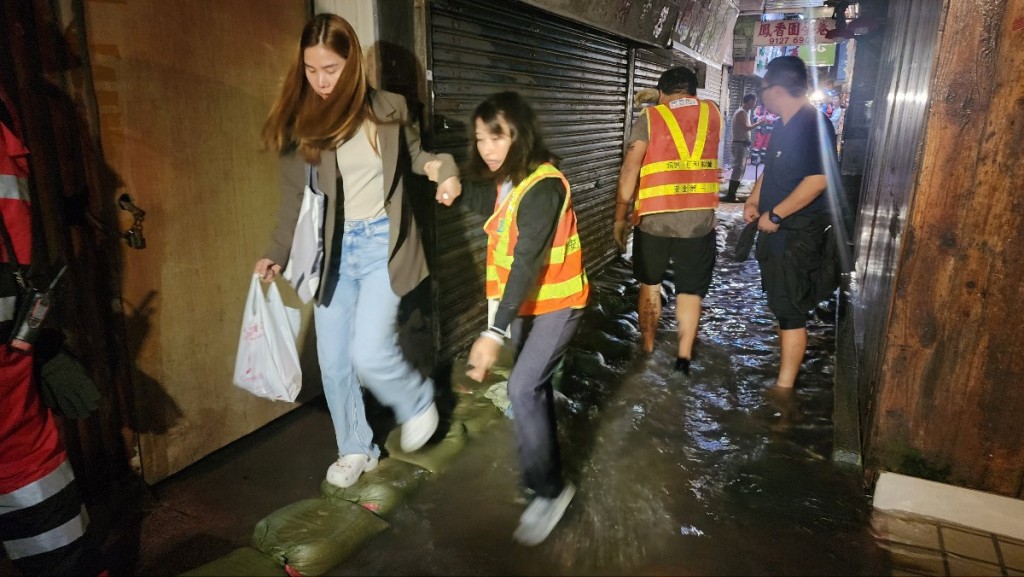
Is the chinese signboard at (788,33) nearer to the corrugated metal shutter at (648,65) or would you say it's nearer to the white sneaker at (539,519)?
the corrugated metal shutter at (648,65)

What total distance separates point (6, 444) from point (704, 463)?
11.0 feet

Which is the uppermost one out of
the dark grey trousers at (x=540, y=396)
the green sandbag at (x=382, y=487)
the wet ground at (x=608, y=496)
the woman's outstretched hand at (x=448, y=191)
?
the woman's outstretched hand at (x=448, y=191)

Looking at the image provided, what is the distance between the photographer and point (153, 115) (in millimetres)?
2914

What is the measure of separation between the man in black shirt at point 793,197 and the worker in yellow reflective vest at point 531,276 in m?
2.00

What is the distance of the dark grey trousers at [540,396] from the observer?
280cm

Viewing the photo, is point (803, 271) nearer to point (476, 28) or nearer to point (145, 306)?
point (476, 28)

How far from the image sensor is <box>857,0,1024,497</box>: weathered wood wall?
271 centimetres

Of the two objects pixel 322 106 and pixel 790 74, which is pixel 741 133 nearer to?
pixel 790 74

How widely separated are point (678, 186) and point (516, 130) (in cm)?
220

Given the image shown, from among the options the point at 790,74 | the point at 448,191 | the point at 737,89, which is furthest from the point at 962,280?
the point at 737,89

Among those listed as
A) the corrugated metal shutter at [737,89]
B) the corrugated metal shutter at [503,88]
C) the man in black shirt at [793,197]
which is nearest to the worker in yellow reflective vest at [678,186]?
the man in black shirt at [793,197]

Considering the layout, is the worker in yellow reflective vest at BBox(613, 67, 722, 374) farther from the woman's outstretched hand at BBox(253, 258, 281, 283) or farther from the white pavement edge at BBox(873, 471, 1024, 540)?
the woman's outstretched hand at BBox(253, 258, 281, 283)

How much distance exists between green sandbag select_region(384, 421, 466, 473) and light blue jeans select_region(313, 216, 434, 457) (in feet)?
1.51

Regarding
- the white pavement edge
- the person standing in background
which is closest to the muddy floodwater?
the white pavement edge
